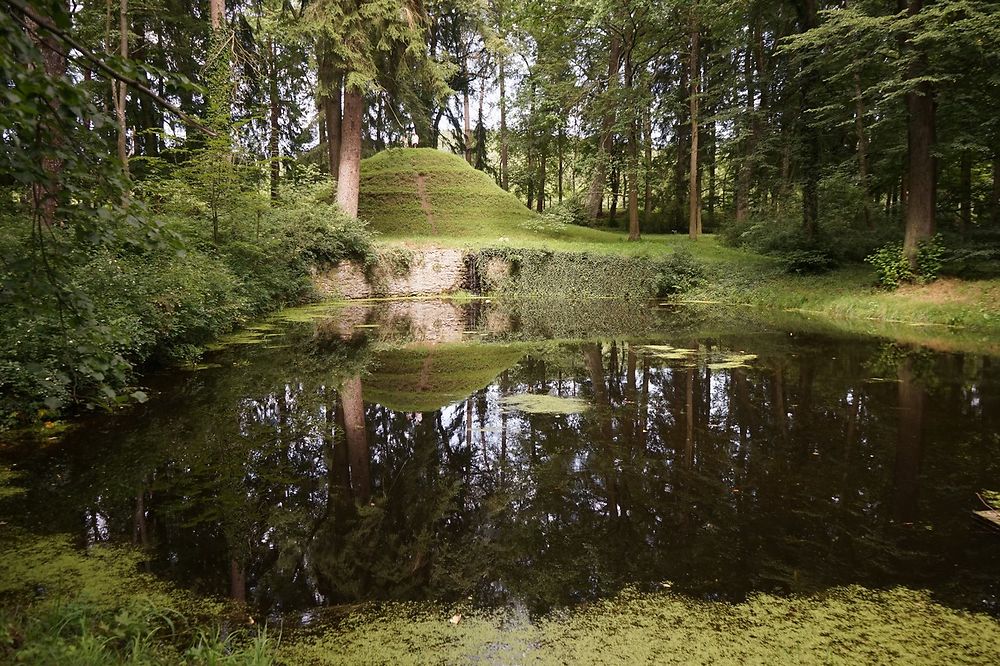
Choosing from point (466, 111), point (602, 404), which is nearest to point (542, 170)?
point (466, 111)

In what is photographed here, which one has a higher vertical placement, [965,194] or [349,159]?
[349,159]

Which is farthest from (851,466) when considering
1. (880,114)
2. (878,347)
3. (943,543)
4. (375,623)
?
(880,114)

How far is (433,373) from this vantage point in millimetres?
6996

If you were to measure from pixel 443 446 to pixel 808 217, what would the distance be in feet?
50.1

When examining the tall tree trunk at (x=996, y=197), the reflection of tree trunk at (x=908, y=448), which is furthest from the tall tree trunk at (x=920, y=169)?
the reflection of tree trunk at (x=908, y=448)

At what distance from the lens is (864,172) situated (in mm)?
14531

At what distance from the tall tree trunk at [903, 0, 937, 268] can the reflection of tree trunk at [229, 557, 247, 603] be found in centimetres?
1412

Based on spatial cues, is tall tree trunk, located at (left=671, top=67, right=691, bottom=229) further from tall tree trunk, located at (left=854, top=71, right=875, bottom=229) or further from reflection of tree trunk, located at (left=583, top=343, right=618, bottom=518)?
reflection of tree trunk, located at (left=583, top=343, right=618, bottom=518)

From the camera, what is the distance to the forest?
2.11m

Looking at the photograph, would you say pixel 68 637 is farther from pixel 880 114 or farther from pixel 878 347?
pixel 880 114

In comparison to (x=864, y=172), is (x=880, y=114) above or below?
above

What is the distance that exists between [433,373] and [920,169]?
12.1 m

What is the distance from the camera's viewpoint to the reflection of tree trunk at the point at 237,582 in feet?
8.00

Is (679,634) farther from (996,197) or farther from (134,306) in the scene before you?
(996,197)
